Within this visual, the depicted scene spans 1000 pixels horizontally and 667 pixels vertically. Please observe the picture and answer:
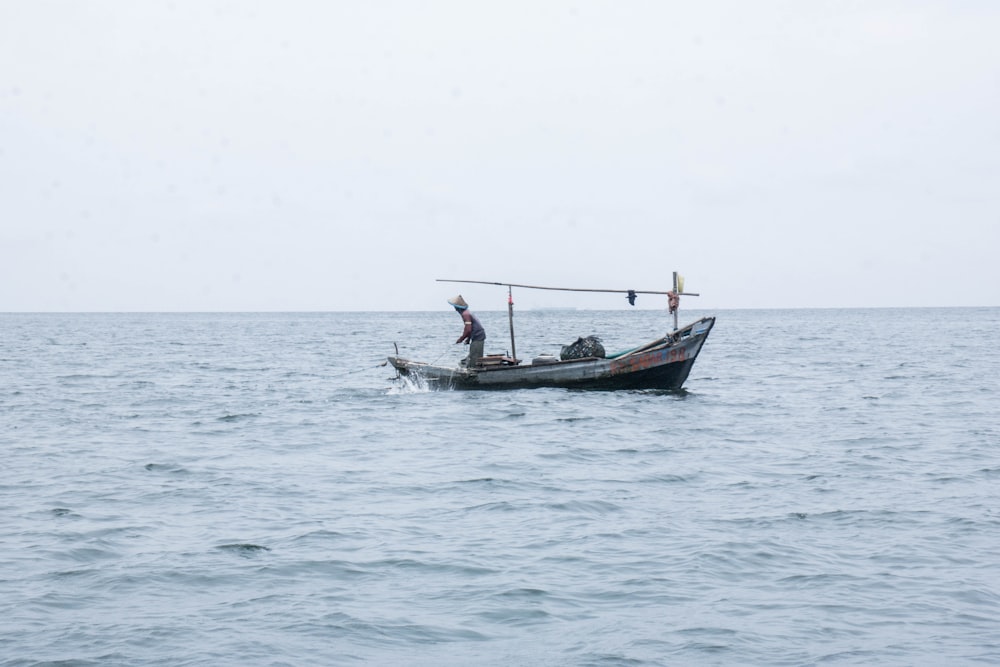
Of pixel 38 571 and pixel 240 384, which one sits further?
pixel 240 384

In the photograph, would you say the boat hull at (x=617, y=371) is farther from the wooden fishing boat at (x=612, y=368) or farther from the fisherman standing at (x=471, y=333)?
the fisherman standing at (x=471, y=333)

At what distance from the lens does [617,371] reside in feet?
79.4

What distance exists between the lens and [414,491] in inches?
511

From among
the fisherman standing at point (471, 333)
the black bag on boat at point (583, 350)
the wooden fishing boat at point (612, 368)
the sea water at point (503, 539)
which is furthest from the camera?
the black bag on boat at point (583, 350)

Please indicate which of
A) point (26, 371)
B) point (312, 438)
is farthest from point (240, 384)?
point (312, 438)

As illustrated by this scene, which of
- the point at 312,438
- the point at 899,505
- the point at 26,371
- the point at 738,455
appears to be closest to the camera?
the point at 899,505

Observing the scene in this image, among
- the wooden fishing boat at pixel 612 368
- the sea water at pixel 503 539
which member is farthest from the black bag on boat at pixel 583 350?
the sea water at pixel 503 539

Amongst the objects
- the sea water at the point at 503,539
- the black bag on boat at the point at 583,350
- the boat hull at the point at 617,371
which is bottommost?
the sea water at the point at 503,539

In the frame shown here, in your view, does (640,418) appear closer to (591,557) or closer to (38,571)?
(591,557)

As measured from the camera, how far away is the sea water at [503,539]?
7.40 metres

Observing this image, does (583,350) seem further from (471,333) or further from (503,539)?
(503,539)

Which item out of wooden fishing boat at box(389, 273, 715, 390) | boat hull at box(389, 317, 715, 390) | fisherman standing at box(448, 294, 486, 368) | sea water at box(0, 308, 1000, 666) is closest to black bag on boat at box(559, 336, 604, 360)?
wooden fishing boat at box(389, 273, 715, 390)

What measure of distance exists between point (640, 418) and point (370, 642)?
46.3 ft

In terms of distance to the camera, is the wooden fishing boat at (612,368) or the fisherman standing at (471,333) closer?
the wooden fishing boat at (612,368)
